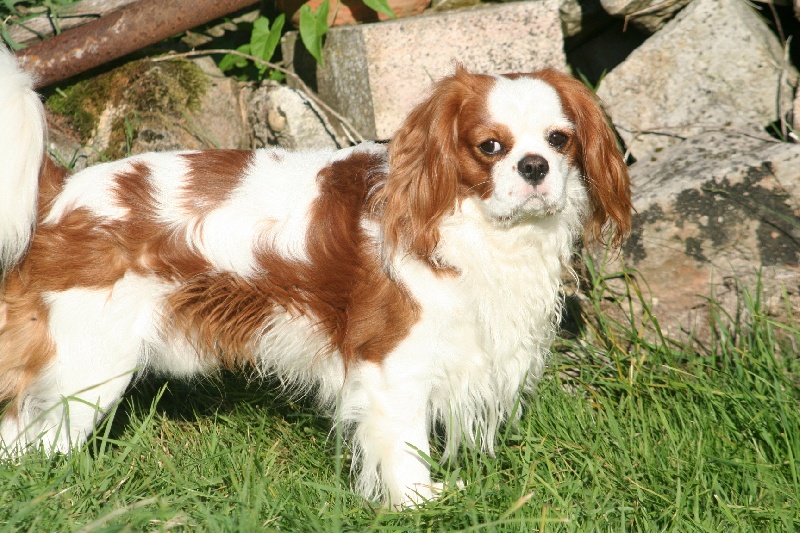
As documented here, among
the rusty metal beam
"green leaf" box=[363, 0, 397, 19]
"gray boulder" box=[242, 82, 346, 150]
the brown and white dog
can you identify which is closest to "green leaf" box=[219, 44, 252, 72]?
"gray boulder" box=[242, 82, 346, 150]

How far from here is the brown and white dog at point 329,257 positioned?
279cm

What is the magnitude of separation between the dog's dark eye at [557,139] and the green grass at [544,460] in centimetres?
99

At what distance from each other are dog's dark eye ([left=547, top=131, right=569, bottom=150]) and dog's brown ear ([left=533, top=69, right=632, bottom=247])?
105 millimetres

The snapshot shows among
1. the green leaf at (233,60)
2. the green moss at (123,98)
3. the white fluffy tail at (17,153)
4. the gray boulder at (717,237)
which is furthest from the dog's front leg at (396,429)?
the green leaf at (233,60)

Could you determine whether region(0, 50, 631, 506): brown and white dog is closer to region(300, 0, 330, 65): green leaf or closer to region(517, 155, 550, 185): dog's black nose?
region(517, 155, 550, 185): dog's black nose

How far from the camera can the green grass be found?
259 centimetres

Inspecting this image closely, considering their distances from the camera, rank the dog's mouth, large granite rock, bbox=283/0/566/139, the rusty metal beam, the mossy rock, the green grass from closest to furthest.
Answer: the green grass → the dog's mouth → the rusty metal beam → the mossy rock → large granite rock, bbox=283/0/566/139

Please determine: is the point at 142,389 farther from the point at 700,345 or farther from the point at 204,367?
the point at 700,345

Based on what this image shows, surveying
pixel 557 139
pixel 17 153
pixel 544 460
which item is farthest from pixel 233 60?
pixel 544 460

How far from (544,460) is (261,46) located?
2528 millimetres

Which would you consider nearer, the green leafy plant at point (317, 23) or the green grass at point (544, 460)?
the green grass at point (544, 460)

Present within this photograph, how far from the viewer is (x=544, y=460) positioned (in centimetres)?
305

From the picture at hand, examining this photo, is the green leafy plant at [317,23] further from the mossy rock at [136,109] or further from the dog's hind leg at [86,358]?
the dog's hind leg at [86,358]

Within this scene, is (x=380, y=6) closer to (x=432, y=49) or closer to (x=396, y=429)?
(x=432, y=49)
